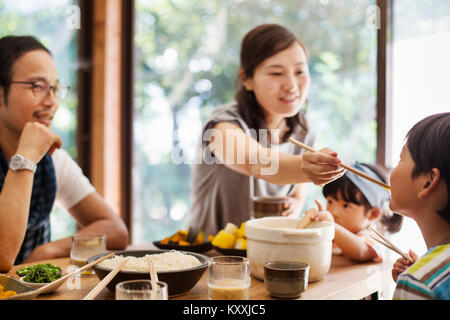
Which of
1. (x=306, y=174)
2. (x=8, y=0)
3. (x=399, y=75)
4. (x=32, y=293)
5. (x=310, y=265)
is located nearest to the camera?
(x=32, y=293)

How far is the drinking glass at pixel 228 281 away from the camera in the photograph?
3.29 feet

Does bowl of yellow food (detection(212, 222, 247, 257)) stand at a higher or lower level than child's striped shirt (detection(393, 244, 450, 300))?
lower

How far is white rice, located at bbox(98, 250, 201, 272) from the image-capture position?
107cm

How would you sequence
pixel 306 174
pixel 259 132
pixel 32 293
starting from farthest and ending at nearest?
1. pixel 259 132
2. pixel 306 174
3. pixel 32 293

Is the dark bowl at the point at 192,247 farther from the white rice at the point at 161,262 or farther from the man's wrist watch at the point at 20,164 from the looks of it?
the man's wrist watch at the point at 20,164

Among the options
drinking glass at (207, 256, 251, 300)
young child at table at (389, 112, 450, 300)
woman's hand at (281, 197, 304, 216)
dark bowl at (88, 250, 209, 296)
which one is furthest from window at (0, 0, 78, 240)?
young child at table at (389, 112, 450, 300)

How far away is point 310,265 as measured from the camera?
3.86 ft

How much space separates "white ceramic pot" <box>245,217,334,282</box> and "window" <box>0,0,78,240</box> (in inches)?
107

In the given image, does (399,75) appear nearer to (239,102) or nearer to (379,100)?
(379,100)

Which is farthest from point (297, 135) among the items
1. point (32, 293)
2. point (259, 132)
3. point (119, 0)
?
point (119, 0)

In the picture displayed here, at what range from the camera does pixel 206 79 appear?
3.53m

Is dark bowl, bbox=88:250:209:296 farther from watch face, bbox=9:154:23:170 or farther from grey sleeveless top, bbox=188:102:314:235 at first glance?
grey sleeveless top, bbox=188:102:314:235

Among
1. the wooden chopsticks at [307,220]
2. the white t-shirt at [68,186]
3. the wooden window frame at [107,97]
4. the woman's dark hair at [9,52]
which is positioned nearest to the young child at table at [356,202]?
the wooden chopsticks at [307,220]
